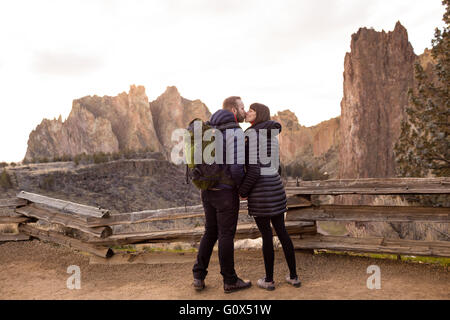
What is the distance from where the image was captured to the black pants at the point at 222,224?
319 cm

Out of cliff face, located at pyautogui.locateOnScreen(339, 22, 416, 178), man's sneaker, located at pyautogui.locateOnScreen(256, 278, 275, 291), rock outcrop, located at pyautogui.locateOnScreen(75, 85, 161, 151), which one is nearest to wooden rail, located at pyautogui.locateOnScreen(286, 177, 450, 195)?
man's sneaker, located at pyautogui.locateOnScreen(256, 278, 275, 291)

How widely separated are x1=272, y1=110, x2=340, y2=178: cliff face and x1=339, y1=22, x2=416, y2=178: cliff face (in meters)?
19.0

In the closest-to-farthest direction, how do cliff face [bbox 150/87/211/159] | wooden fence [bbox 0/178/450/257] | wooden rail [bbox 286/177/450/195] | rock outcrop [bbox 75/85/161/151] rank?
wooden rail [bbox 286/177/450/195], wooden fence [bbox 0/178/450/257], rock outcrop [bbox 75/85/161/151], cliff face [bbox 150/87/211/159]

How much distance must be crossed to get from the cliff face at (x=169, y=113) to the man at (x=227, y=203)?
393 feet

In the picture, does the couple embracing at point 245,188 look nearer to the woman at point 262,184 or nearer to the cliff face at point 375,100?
the woman at point 262,184

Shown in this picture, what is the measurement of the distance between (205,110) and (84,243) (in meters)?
133

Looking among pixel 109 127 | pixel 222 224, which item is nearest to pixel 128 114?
pixel 109 127

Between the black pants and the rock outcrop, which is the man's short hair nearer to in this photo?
the black pants

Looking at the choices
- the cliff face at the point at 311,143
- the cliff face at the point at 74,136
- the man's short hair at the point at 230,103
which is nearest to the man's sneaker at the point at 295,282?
the man's short hair at the point at 230,103

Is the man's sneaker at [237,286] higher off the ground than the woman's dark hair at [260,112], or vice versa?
the woman's dark hair at [260,112]

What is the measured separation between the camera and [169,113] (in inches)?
4988

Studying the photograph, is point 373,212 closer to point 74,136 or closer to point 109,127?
point 109,127

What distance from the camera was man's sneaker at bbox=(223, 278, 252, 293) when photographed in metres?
3.35
